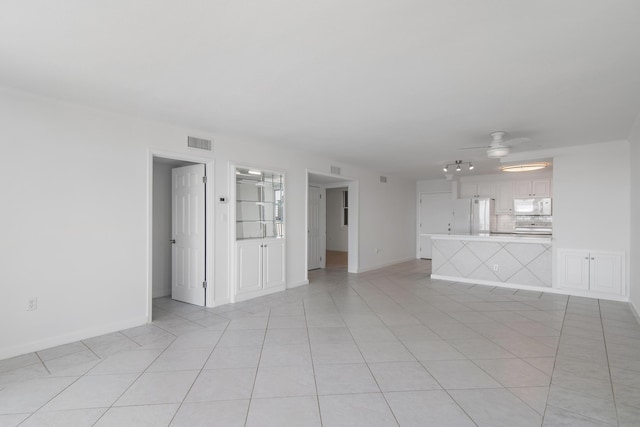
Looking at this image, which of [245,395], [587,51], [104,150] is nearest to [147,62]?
[104,150]

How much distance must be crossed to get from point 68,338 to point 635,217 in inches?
278

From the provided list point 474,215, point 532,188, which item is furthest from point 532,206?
point 474,215

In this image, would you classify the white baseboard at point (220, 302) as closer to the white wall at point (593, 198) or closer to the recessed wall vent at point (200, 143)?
the recessed wall vent at point (200, 143)

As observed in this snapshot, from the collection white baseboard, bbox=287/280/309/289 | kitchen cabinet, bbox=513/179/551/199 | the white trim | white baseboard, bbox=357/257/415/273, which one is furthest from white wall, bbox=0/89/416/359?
kitchen cabinet, bbox=513/179/551/199

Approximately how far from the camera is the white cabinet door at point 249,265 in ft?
16.7

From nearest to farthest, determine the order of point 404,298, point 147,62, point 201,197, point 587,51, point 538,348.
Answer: point 587,51 → point 147,62 → point 538,348 → point 201,197 → point 404,298

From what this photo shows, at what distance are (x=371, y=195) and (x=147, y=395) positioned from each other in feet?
21.3

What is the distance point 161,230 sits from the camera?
5492mm

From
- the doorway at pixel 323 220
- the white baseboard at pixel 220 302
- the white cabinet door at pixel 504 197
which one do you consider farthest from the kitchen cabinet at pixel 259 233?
the white cabinet door at pixel 504 197

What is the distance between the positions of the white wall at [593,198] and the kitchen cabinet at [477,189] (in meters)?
2.87

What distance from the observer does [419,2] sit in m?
1.85

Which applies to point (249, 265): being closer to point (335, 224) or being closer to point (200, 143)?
point (200, 143)

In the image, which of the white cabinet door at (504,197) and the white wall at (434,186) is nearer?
the white cabinet door at (504,197)

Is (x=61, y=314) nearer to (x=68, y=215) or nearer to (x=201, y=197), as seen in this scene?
(x=68, y=215)
